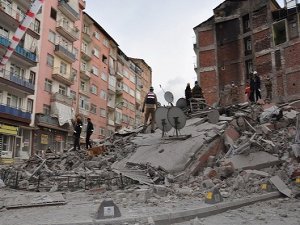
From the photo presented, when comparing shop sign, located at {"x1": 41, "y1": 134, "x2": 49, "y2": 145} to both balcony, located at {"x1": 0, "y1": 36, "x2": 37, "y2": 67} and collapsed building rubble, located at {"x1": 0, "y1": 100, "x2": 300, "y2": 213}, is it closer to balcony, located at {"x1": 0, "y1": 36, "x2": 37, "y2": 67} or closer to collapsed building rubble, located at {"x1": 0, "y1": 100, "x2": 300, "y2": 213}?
balcony, located at {"x1": 0, "y1": 36, "x2": 37, "y2": 67}

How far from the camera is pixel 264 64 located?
117 feet

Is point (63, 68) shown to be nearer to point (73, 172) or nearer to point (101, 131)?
point (101, 131)

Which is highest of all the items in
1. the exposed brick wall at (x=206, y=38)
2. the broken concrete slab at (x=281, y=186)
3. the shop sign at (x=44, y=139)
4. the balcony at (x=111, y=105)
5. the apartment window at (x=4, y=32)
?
the exposed brick wall at (x=206, y=38)

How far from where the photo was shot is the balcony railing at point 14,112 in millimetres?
28219

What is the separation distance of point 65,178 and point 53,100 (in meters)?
27.1

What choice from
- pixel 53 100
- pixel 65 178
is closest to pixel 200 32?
pixel 53 100

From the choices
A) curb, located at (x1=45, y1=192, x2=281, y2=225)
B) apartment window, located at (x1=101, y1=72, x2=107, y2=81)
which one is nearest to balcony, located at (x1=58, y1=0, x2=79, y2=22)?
apartment window, located at (x1=101, y1=72, x2=107, y2=81)

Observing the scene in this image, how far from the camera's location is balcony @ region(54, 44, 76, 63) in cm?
3722

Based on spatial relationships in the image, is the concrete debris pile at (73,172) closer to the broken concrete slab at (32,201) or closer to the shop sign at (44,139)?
the broken concrete slab at (32,201)

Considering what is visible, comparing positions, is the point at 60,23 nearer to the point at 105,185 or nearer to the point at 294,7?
the point at 294,7

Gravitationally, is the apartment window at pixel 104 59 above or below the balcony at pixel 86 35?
below

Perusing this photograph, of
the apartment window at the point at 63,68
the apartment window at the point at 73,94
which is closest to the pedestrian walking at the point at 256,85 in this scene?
the apartment window at the point at 63,68

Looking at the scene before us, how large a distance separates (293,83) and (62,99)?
24651 millimetres

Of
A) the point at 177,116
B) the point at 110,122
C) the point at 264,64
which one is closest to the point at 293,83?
the point at 264,64
